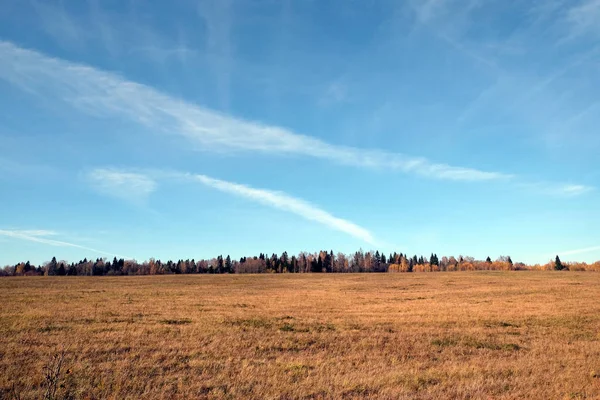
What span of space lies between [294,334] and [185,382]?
9759 mm

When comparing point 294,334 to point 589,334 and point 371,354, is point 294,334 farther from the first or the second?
point 589,334

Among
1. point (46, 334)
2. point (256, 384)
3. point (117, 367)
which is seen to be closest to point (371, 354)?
point (256, 384)

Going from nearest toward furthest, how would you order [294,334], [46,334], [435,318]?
[46,334], [294,334], [435,318]

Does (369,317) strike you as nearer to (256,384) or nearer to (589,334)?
(589,334)

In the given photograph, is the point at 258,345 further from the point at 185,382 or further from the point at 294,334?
the point at 185,382

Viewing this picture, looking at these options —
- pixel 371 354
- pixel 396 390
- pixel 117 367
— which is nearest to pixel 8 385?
pixel 117 367

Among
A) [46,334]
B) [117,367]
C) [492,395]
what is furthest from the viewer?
[46,334]

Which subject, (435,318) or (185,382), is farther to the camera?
(435,318)

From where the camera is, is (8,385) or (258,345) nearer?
(8,385)

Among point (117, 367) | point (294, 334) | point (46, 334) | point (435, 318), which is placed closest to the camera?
point (117, 367)

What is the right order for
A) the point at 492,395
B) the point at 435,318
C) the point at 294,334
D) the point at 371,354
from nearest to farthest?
1. the point at 492,395
2. the point at 371,354
3. the point at 294,334
4. the point at 435,318

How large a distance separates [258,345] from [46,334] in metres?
10.4

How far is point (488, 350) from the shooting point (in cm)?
1766

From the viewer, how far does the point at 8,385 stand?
1120cm
